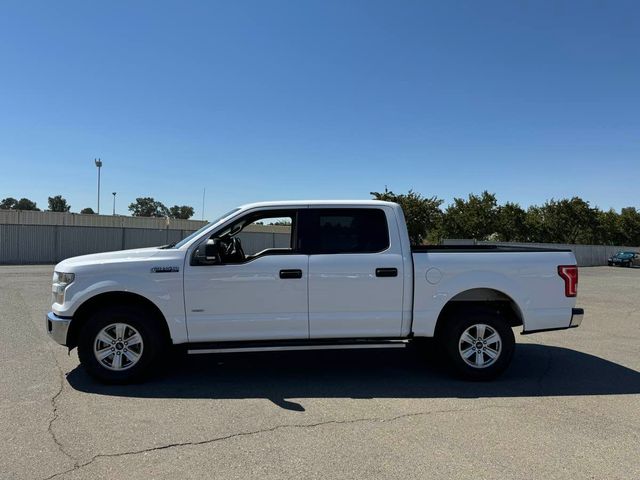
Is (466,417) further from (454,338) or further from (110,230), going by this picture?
(110,230)

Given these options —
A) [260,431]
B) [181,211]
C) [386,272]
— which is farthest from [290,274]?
[181,211]

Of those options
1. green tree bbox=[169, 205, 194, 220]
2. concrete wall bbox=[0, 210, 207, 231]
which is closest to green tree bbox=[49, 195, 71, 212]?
green tree bbox=[169, 205, 194, 220]

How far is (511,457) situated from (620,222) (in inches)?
2414

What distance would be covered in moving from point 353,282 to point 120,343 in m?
2.61

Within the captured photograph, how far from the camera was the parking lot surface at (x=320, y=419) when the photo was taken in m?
3.72

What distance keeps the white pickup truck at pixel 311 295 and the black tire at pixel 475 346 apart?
0.01 metres

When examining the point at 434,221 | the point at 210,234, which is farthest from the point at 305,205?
the point at 434,221

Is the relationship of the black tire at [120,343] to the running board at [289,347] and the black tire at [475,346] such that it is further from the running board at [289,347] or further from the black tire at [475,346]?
the black tire at [475,346]

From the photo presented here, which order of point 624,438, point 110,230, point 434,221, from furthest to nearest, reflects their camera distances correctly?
point 434,221, point 110,230, point 624,438

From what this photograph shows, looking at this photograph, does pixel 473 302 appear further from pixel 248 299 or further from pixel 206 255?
pixel 206 255

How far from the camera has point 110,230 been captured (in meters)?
32.5

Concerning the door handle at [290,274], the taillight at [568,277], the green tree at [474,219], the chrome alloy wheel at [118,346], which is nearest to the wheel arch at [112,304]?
the chrome alloy wheel at [118,346]

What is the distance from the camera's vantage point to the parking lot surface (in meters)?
3.72

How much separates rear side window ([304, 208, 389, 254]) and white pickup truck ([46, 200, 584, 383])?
0.01 m
